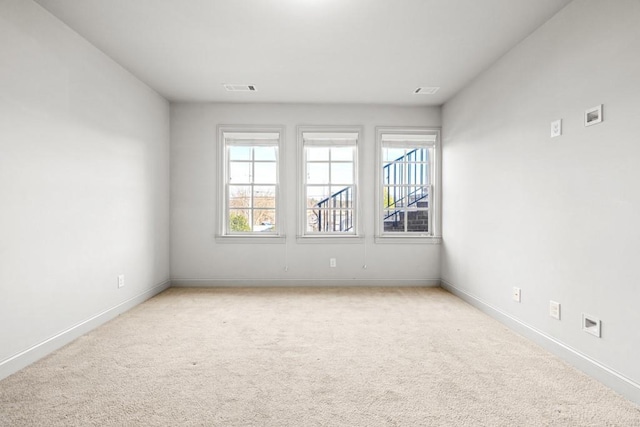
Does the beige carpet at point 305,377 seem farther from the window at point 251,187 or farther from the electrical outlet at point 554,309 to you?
the window at point 251,187

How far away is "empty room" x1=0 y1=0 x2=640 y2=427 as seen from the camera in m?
2.00

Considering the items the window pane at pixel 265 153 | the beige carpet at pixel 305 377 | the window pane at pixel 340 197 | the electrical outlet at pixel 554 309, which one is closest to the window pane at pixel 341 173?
the window pane at pixel 340 197

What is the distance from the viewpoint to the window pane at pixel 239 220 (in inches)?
188

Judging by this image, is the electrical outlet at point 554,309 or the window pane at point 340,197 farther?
the window pane at point 340,197

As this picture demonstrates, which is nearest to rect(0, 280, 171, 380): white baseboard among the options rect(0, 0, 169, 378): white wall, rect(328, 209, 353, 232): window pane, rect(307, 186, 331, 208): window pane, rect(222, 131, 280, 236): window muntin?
rect(0, 0, 169, 378): white wall

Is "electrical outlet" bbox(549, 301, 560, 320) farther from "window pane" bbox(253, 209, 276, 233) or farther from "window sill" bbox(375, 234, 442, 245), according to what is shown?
"window pane" bbox(253, 209, 276, 233)

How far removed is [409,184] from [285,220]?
189 centimetres

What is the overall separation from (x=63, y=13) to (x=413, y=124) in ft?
13.1

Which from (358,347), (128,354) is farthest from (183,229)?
(358,347)

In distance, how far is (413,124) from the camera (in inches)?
186

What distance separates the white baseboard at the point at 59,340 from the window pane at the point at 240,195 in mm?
1696

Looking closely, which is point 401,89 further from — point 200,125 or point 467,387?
point 467,387

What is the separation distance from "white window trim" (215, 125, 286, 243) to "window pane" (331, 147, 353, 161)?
2.44 ft

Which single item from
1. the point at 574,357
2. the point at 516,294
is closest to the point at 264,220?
the point at 516,294
